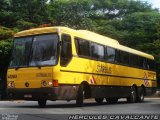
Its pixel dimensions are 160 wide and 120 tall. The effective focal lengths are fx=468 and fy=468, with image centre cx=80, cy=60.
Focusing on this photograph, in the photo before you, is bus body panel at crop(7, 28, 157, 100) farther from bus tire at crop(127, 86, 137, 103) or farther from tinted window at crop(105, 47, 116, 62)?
bus tire at crop(127, 86, 137, 103)

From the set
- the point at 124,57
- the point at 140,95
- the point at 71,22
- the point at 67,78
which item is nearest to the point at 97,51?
the point at 67,78

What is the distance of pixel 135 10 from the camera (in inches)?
2261

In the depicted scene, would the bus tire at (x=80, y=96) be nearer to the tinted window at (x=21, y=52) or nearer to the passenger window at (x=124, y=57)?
the tinted window at (x=21, y=52)

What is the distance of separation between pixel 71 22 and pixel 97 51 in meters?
22.5

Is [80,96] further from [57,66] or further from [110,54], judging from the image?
[110,54]

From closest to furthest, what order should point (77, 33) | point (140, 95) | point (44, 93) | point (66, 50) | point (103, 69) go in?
point (44, 93)
point (66, 50)
point (77, 33)
point (103, 69)
point (140, 95)

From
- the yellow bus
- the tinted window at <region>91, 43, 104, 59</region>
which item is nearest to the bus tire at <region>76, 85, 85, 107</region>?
the yellow bus

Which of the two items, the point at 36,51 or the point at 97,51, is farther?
the point at 97,51

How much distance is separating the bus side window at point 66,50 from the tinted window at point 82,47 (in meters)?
0.79

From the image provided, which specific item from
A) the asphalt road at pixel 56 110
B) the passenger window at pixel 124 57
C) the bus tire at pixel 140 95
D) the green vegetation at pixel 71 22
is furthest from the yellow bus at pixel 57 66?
the green vegetation at pixel 71 22

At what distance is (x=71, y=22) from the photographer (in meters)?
43.5

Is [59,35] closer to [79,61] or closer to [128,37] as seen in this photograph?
[79,61]

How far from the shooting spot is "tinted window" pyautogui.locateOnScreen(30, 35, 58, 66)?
58.3ft

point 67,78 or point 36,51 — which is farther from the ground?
point 36,51
